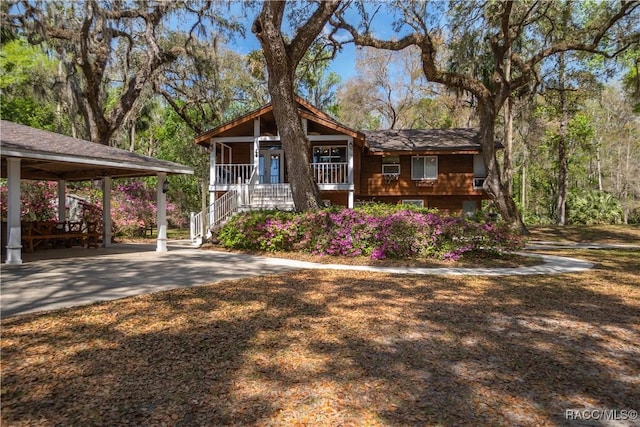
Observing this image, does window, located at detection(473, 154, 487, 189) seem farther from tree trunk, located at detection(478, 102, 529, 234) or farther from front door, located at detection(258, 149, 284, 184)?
front door, located at detection(258, 149, 284, 184)

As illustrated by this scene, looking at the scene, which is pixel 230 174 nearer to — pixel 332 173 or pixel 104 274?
pixel 332 173

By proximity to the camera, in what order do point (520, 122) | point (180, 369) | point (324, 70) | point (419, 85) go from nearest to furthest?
point (180, 369) → point (520, 122) → point (419, 85) → point (324, 70)

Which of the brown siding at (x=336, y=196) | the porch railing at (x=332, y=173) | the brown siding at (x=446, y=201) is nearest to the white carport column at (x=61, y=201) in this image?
the porch railing at (x=332, y=173)

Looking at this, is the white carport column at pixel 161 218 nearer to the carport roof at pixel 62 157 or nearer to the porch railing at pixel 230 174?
the carport roof at pixel 62 157

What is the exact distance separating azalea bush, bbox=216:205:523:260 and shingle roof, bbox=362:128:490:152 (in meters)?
9.02

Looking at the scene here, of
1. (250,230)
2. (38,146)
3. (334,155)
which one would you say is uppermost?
(334,155)

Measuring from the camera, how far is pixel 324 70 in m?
32.2

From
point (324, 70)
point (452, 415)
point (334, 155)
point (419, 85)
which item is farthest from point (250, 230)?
point (324, 70)

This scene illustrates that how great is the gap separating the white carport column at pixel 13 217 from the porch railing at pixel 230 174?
322 inches

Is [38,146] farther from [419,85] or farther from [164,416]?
[419,85]

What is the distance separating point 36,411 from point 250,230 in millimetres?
9056

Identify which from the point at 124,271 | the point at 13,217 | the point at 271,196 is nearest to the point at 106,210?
the point at 13,217

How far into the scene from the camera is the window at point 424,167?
19.4 m

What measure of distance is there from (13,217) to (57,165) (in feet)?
10.0
